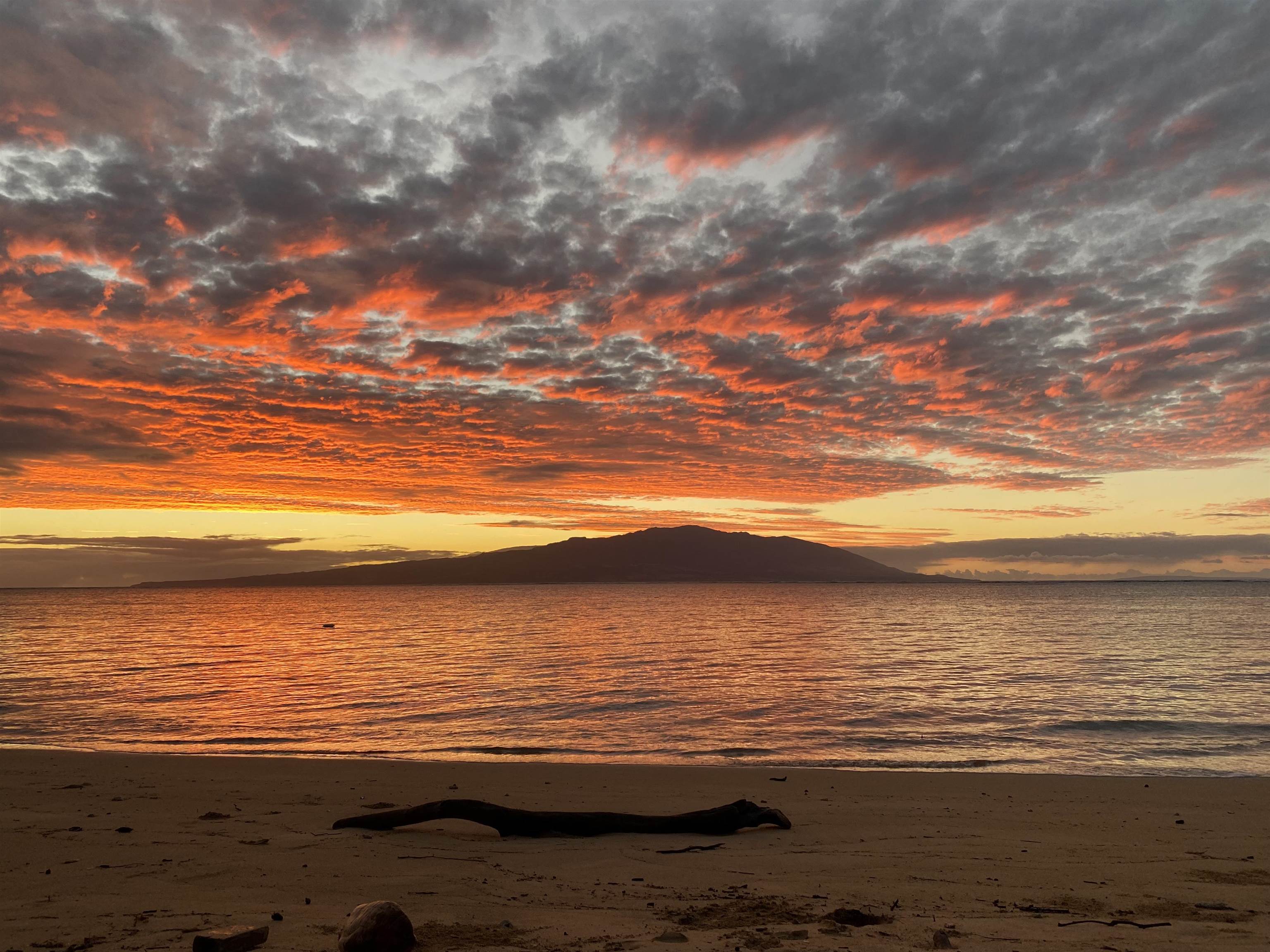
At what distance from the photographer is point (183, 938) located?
5.89 m

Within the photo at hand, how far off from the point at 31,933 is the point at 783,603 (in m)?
145

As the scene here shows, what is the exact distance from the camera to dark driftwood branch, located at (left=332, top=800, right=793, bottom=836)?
9805 millimetres

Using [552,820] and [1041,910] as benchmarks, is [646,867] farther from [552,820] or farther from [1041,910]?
[1041,910]

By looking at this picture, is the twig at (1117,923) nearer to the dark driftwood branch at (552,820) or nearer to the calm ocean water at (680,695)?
the dark driftwood branch at (552,820)

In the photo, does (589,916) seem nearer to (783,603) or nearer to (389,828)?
(389,828)

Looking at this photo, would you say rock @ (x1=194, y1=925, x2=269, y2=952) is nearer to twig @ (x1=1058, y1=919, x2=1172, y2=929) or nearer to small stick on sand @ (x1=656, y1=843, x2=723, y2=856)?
small stick on sand @ (x1=656, y1=843, x2=723, y2=856)

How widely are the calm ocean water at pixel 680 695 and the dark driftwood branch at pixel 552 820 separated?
27.9ft

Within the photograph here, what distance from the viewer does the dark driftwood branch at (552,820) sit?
9.80 m

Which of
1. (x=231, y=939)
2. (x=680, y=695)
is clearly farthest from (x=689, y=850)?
(x=680, y=695)

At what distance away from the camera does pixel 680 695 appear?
29.8 metres

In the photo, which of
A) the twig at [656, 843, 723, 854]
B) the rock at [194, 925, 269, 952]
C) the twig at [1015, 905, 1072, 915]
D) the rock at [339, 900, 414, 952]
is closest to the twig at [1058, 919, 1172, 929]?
the twig at [1015, 905, 1072, 915]

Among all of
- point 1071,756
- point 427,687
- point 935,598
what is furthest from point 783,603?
point 1071,756

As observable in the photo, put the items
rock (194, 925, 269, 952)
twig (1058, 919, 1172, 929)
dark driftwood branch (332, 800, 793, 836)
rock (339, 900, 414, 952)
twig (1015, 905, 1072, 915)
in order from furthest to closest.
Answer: dark driftwood branch (332, 800, 793, 836) → twig (1015, 905, 1072, 915) → twig (1058, 919, 1172, 929) → rock (339, 900, 414, 952) → rock (194, 925, 269, 952)

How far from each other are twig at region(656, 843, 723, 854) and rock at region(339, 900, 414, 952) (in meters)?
4.06
